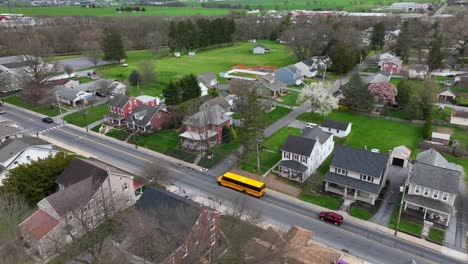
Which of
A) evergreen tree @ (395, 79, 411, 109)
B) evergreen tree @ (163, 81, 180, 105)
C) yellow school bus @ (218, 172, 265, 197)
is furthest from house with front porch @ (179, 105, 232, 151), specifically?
evergreen tree @ (395, 79, 411, 109)

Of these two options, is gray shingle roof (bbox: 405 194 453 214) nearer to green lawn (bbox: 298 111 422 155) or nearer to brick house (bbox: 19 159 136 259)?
green lawn (bbox: 298 111 422 155)

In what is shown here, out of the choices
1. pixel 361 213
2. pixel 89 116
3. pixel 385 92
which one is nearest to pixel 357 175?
pixel 361 213

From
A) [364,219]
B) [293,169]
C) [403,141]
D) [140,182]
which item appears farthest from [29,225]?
[403,141]

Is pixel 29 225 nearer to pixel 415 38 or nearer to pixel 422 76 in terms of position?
pixel 422 76

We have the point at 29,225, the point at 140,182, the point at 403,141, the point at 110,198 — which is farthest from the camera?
the point at 403,141

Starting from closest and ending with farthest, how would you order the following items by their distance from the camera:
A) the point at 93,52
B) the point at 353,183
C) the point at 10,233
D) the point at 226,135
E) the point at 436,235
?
1. the point at 10,233
2. the point at 436,235
3. the point at 353,183
4. the point at 226,135
5. the point at 93,52

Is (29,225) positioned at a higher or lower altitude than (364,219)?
higher

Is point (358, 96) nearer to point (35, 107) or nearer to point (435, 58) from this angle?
point (435, 58)
